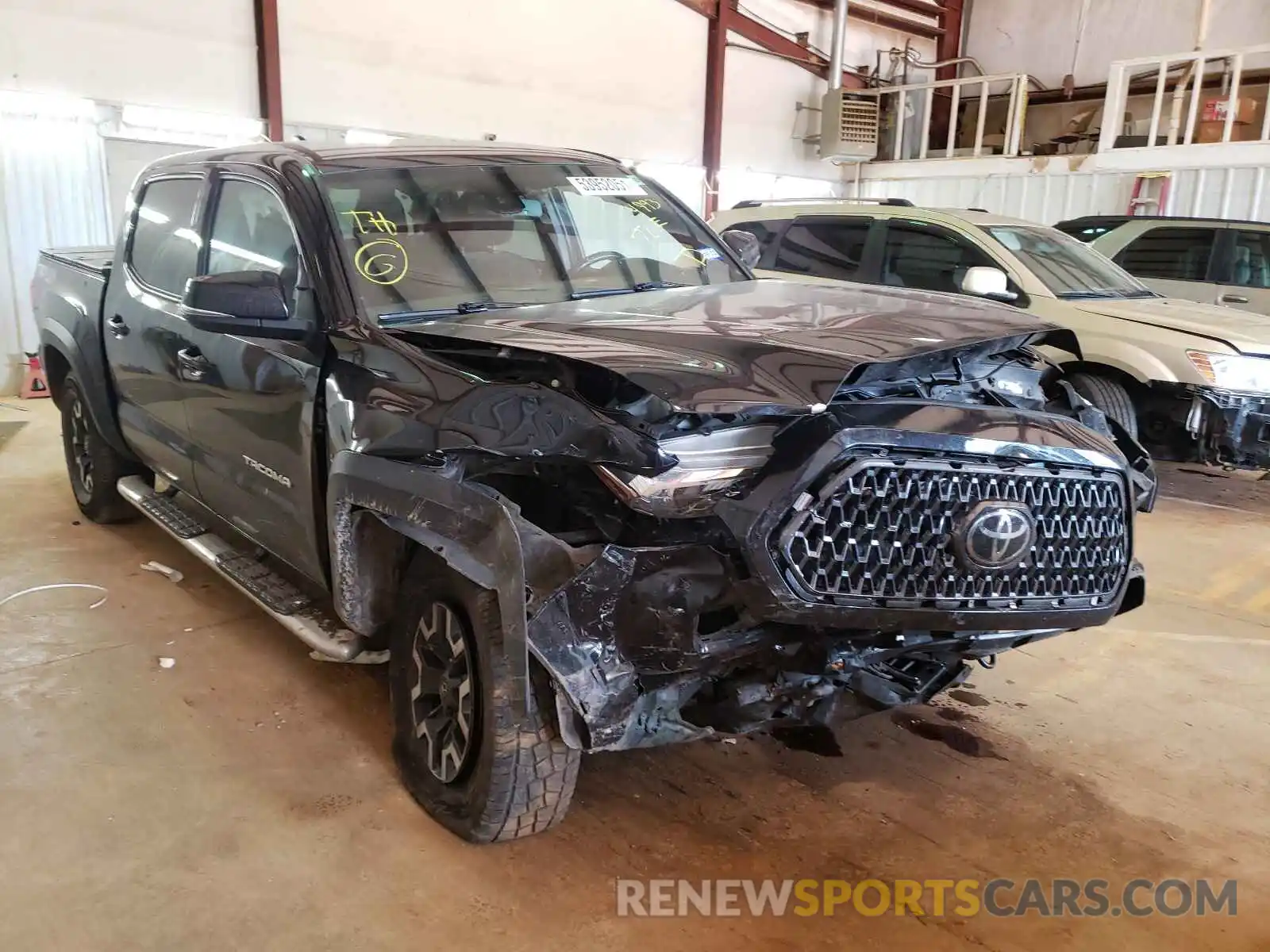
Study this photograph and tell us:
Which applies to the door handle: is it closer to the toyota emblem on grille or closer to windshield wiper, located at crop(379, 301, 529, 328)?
windshield wiper, located at crop(379, 301, 529, 328)

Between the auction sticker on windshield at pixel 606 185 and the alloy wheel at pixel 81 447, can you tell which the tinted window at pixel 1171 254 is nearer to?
the auction sticker on windshield at pixel 606 185

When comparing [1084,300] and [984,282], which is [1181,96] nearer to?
[1084,300]

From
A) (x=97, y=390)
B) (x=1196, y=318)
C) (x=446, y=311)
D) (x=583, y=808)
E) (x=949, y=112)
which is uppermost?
(x=949, y=112)

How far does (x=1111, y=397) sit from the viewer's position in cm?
566

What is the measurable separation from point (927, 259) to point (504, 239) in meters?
4.34

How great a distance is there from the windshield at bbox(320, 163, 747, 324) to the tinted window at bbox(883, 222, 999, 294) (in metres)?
3.40

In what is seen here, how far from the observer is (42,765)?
2.84 metres

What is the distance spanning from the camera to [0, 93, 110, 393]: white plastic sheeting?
8.21 metres

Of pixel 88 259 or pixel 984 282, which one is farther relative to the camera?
pixel 984 282

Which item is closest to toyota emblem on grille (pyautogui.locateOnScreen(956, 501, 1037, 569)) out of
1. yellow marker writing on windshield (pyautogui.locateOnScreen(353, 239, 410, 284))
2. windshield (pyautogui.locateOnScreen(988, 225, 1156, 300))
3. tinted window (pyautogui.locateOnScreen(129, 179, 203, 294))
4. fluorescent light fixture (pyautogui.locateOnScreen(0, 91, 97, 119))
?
yellow marker writing on windshield (pyautogui.locateOnScreen(353, 239, 410, 284))

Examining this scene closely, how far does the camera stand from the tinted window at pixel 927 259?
6480mm

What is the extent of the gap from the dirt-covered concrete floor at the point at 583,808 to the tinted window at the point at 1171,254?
558 centimetres

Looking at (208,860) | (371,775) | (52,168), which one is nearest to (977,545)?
(371,775)

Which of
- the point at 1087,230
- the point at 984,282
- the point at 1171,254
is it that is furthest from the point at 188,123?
the point at 1171,254
